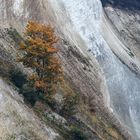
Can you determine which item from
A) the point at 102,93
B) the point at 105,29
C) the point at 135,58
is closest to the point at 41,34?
the point at 102,93

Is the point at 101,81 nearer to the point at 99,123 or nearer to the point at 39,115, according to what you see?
the point at 99,123

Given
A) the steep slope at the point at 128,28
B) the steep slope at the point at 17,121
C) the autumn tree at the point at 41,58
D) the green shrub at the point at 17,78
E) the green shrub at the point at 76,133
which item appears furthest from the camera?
the steep slope at the point at 128,28

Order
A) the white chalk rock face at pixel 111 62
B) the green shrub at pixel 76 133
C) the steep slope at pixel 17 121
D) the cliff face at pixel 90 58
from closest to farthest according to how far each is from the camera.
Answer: the steep slope at pixel 17 121 < the green shrub at pixel 76 133 < the cliff face at pixel 90 58 < the white chalk rock face at pixel 111 62

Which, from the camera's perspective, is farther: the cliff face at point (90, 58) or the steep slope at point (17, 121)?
the cliff face at point (90, 58)

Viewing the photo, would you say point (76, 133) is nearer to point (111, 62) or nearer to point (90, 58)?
point (90, 58)

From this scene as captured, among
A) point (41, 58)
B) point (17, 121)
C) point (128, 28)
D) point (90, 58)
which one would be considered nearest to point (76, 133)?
point (41, 58)

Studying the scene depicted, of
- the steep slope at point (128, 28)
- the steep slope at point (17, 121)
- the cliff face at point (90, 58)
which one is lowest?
the steep slope at point (128, 28)

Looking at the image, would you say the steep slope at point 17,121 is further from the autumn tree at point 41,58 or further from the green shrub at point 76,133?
the autumn tree at point 41,58

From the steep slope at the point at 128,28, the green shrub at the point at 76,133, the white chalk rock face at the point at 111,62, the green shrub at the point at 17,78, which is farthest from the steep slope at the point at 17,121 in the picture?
the steep slope at the point at 128,28

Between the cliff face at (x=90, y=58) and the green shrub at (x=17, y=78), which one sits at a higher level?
the green shrub at (x=17, y=78)
